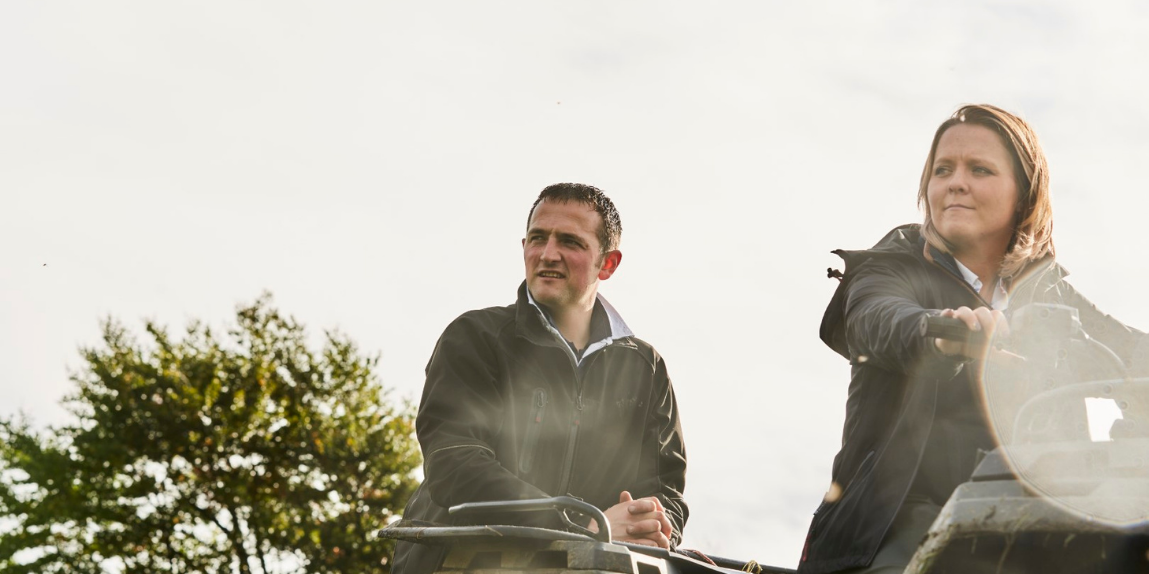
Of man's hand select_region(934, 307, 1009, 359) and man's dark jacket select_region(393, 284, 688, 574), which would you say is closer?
man's hand select_region(934, 307, 1009, 359)

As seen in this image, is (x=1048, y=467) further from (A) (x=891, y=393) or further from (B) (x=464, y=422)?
(B) (x=464, y=422)

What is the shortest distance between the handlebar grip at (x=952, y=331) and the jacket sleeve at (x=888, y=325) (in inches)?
3.9

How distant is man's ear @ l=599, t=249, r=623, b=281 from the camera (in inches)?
223

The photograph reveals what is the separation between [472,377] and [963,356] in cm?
241

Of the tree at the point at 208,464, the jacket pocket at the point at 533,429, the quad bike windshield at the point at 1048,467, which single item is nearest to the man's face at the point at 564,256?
the jacket pocket at the point at 533,429

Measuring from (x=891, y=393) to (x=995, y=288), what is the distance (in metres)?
0.53

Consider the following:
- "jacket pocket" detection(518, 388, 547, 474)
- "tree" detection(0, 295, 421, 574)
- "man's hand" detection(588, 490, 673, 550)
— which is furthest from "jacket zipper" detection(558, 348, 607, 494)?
"tree" detection(0, 295, 421, 574)

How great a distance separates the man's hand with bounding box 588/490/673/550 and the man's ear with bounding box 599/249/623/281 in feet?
4.75

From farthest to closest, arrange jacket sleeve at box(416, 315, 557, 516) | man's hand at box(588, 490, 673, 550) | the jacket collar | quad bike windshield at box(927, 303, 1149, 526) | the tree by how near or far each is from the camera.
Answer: the tree
the jacket collar
man's hand at box(588, 490, 673, 550)
jacket sleeve at box(416, 315, 557, 516)
quad bike windshield at box(927, 303, 1149, 526)

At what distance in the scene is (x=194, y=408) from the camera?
34062 mm

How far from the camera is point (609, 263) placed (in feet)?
18.8

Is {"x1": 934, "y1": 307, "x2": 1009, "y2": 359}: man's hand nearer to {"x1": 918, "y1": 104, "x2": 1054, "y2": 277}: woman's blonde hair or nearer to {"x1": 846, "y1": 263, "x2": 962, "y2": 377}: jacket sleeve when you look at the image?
{"x1": 846, "y1": 263, "x2": 962, "y2": 377}: jacket sleeve

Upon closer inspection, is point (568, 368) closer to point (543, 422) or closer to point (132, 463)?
point (543, 422)

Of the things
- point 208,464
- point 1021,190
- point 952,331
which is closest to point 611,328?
point 1021,190
